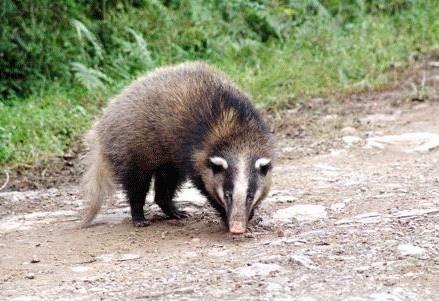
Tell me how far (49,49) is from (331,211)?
583cm

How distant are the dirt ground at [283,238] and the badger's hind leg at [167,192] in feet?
0.47

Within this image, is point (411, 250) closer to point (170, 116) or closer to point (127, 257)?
point (127, 257)

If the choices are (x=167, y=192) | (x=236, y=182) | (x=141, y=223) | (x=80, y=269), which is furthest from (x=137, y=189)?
(x=80, y=269)

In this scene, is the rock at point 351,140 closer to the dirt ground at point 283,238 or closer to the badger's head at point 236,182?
the dirt ground at point 283,238

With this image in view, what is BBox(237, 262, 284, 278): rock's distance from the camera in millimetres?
6137

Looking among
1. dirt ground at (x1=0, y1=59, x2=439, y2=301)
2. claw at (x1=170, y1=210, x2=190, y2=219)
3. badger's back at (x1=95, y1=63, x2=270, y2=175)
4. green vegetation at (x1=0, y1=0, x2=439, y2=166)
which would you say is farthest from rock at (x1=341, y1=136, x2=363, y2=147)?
claw at (x1=170, y1=210, x2=190, y2=219)

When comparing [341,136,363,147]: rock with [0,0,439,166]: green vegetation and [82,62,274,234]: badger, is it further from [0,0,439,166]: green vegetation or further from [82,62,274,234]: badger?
[82,62,274,234]: badger

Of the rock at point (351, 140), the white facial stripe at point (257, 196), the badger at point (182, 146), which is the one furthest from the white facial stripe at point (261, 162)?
the rock at point (351, 140)

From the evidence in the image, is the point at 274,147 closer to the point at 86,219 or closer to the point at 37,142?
the point at 86,219

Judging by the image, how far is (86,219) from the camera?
8.12 metres

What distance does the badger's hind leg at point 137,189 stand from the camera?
26.3 ft

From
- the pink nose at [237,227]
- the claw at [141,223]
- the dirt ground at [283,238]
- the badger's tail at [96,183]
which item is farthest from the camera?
the badger's tail at [96,183]

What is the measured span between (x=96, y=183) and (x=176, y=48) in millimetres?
5603

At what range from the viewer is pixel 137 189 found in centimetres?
805
